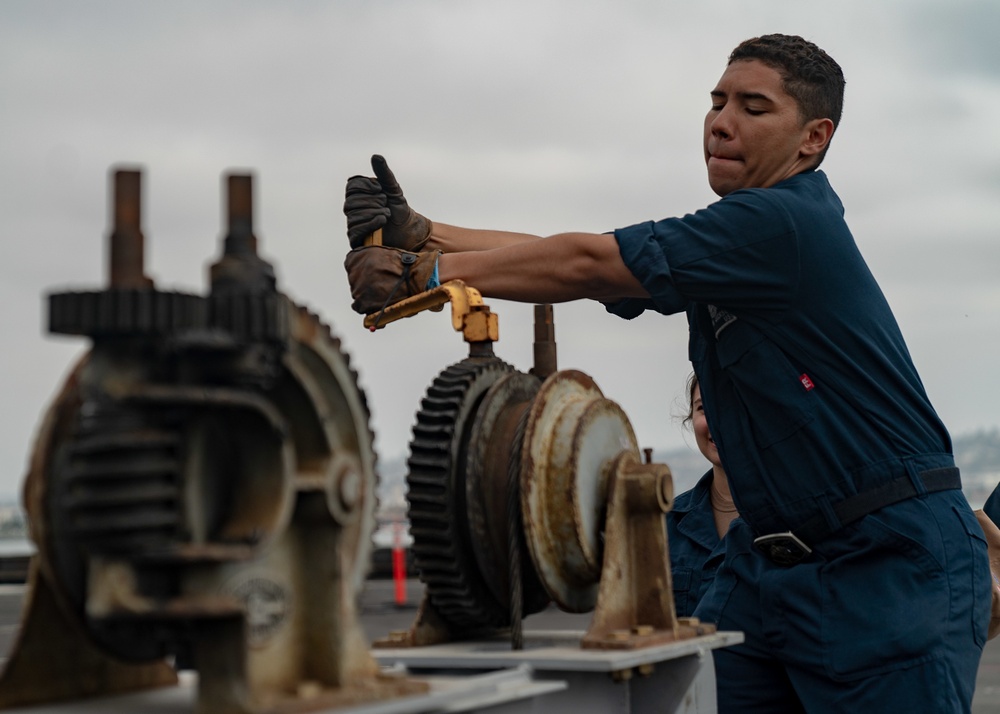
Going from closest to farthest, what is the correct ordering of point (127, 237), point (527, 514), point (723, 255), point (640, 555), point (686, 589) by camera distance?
1. point (127, 237)
2. point (527, 514)
3. point (640, 555)
4. point (723, 255)
5. point (686, 589)

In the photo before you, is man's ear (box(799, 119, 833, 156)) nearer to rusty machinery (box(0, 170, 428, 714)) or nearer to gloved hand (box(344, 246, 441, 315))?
gloved hand (box(344, 246, 441, 315))

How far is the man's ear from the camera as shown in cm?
353

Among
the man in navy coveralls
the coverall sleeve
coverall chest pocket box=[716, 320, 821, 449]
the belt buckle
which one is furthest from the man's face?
the belt buckle

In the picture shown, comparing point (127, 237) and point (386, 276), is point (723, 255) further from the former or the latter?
point (127, 237)

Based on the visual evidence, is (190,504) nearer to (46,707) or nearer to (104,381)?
(104,381)

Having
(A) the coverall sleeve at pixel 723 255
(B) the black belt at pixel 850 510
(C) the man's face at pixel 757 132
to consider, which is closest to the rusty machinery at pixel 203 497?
(A) the coverall sleeve at pixel 723 255

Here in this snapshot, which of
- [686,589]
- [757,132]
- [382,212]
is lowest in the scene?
[686,589]

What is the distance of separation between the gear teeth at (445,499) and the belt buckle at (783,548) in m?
0.77

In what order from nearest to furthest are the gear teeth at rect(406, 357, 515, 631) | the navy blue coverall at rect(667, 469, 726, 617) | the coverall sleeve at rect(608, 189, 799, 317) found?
the gear teeth at rect(406, 357, 515, 631), the coverall sleeve at rect(608, 189, 799, 317), the navy blue coverall at rect(667, 469, 726, 617)

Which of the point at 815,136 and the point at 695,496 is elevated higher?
the point at 815,136

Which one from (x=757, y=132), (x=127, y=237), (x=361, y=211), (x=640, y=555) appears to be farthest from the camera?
(x=757, y=132)

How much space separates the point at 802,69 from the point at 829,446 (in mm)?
1004

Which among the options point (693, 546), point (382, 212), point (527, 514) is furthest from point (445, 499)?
point (693, 546)

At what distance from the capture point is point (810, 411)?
321 cm
